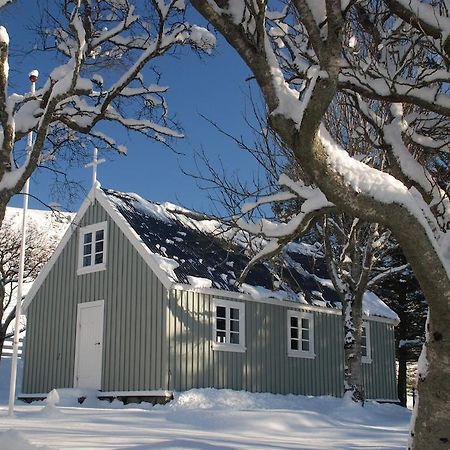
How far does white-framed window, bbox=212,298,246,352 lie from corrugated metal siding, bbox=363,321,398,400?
19.0 ft

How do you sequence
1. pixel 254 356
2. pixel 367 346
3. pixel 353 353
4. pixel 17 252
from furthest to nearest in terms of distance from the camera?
pixel 17 252 → pixel 367 346 → pixel 254 356 → pixel 353 353

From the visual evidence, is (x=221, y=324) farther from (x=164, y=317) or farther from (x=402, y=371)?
(x=402, y=371)

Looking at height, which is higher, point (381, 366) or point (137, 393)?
point (381, 366)

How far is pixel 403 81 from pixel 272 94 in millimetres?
2128

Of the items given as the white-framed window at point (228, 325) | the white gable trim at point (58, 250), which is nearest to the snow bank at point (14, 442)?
the white-framed window at point (228, 325)

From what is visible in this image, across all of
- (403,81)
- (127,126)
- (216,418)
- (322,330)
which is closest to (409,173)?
(403,81)

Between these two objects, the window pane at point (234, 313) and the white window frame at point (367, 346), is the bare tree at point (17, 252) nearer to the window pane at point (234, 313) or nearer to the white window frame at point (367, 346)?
the window pane at point (234, 313)

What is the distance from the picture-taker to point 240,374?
1797cm

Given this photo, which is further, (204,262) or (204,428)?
(204,262)

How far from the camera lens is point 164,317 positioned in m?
16.3

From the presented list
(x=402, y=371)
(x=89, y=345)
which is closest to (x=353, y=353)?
(x=89, y=345)

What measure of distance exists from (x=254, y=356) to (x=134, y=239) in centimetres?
481

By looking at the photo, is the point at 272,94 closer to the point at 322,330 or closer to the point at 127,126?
the point at 127,126

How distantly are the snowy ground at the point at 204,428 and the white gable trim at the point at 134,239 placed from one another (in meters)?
2.97
